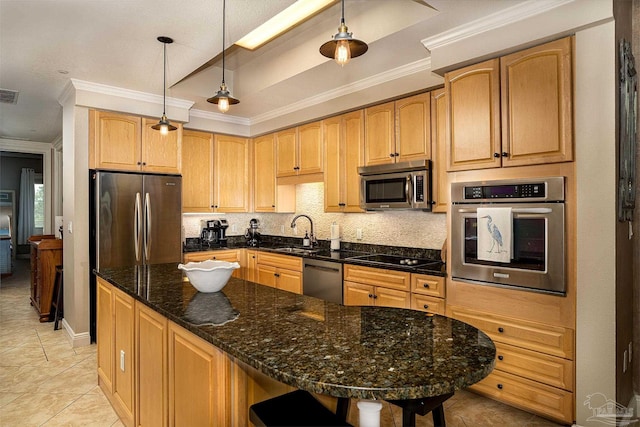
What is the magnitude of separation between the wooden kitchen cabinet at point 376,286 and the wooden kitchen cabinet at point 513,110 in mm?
1036

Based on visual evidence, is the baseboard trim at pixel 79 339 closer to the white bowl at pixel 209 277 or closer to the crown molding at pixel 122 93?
the crown molding at pixel 122 93

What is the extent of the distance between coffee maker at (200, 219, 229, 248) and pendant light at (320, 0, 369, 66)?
3.89m

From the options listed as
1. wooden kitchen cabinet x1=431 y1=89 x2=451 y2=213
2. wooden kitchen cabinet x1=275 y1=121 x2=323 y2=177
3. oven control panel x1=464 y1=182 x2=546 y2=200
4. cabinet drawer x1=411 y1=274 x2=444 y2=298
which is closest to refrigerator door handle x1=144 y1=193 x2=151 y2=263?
wooden kitchen cabinet x1=275 y1=121 x2=323 y2=177

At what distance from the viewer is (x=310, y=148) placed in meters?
4.52

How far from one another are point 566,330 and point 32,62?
468 centimetres

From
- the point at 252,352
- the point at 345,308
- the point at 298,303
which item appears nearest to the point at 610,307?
the point at 345,308

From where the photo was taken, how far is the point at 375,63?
10.8 ft

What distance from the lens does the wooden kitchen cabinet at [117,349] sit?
228cm

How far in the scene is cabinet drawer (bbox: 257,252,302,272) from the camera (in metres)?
4.23

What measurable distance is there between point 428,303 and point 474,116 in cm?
146

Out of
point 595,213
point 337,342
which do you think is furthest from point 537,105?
point 337,342

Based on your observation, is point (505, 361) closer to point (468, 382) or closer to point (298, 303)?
point (298, 303)

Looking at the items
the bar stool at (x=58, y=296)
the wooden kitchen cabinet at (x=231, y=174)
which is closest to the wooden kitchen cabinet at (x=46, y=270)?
the bar stool at (x=58, y=296)

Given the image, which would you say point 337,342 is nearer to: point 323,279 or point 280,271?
point 323,279
